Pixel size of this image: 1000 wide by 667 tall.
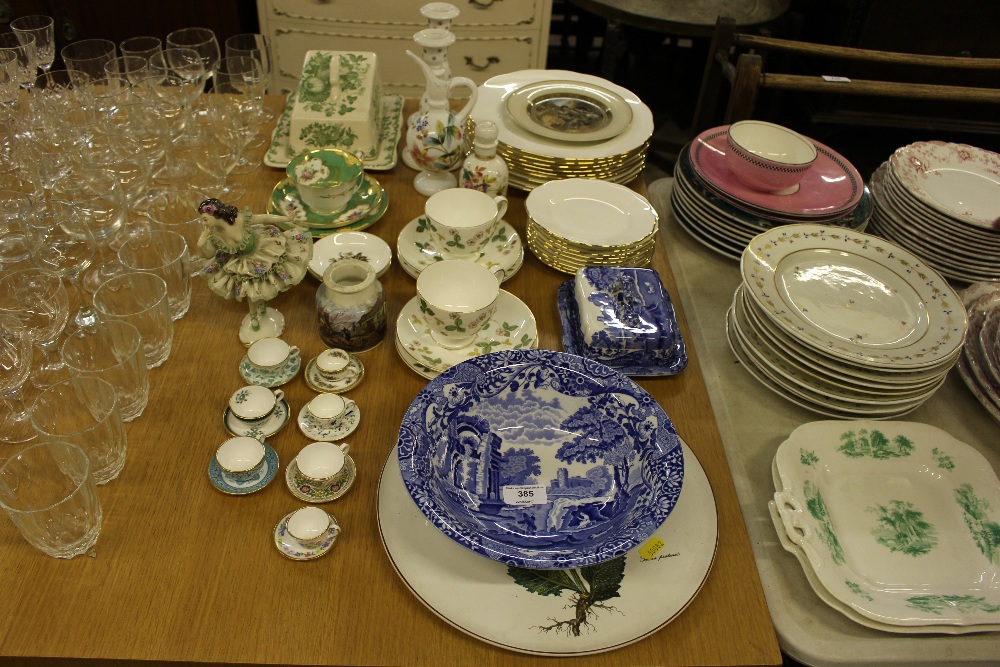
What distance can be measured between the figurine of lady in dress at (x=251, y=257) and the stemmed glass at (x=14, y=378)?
254 mm

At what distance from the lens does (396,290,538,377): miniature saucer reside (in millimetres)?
1111

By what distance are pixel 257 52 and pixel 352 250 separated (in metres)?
0.58

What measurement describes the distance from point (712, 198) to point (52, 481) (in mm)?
1167

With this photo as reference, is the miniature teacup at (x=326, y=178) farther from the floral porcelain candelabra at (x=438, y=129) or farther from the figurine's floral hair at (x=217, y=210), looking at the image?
the figurine's floral hair at (x=217, y=210)

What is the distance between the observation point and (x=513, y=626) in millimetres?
816

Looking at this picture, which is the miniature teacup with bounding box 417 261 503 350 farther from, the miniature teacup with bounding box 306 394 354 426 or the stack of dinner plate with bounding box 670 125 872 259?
the stack of dinner plate with bounding box 670 125 872 259

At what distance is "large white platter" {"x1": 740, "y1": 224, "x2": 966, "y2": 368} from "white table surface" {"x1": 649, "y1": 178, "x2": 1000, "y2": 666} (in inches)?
4.5

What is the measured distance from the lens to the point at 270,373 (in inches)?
42.7

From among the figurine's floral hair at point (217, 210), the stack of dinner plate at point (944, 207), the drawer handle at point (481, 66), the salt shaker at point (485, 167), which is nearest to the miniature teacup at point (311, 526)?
the figurine's floral hair at point (217, 210)

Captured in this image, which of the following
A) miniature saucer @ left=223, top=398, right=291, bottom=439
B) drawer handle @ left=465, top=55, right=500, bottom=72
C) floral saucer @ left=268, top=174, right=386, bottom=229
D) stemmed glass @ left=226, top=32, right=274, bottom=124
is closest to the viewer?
miniature saucer @ left=223, top=398, right=291, bottom=439

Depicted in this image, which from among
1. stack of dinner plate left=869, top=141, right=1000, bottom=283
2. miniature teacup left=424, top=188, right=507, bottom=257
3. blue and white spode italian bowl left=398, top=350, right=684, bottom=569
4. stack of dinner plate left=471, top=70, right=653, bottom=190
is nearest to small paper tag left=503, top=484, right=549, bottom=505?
blue and white spode italian bowl left=398, top=350, right=684, bottom=569

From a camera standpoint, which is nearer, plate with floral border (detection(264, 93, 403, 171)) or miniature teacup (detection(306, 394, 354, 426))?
miniature teacup (detection(306, 394, 354, 426))

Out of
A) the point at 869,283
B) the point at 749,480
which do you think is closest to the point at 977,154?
the point at 869,283

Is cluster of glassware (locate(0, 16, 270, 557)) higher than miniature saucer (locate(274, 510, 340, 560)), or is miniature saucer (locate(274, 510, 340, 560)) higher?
cluster of glassware (locate(0, 16, 270, 557))
